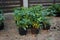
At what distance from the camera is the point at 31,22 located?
4.74 meters

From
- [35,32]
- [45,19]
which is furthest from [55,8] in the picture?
[35,32]

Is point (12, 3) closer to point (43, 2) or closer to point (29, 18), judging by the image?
point (43, 2)

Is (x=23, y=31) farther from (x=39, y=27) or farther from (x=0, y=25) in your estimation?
(x=0, y=25)

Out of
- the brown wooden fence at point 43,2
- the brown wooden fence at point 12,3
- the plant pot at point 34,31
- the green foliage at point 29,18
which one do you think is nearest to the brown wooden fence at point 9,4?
the brown wooden fence at point 12,3

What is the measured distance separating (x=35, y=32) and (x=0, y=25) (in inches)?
42.0

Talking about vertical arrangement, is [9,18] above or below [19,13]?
below

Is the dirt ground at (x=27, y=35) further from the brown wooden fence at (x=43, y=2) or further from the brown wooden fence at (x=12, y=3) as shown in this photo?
the brown wooden fence at (x=43, y=2)

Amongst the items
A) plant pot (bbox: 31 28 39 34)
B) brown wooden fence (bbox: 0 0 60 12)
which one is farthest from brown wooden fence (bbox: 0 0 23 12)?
plant pot (bbox: 31 28 39 34)

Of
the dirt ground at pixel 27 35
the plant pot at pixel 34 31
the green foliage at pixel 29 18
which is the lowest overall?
the dirt ground at pixel 27 35

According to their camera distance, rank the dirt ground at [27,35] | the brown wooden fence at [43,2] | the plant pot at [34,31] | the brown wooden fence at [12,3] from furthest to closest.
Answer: the brown wooden fence at [43,2]
the brown wooden fence at [12,3]
the plant pot at [34,31]
the dirt ground at [27,35]

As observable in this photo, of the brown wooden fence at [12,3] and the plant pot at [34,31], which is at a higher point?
the brown wooden fence at [12,3]

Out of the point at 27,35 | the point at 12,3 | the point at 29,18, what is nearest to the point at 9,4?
the point at 12,3

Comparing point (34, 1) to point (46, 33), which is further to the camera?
point (34, 1)

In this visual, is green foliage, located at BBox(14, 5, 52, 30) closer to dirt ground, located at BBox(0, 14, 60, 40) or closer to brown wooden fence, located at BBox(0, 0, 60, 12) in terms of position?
dirt ground, located at BBox(0, 14, 60, 40)
